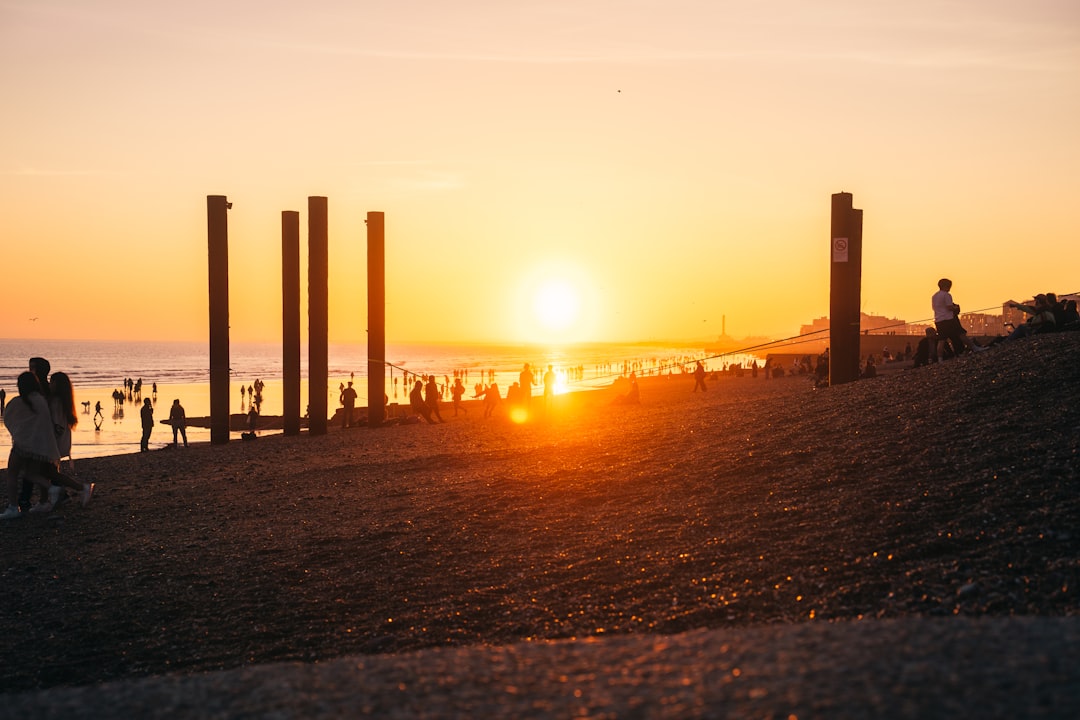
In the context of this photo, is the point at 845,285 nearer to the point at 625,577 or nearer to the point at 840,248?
the point at 840,248

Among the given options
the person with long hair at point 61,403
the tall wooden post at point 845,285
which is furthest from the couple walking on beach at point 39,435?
the tall wooden post at point 845,285

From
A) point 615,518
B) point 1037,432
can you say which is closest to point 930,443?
point 1037,432

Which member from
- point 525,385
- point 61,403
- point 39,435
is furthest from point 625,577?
point 525,385

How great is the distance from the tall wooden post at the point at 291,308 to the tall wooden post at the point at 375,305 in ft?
5.11

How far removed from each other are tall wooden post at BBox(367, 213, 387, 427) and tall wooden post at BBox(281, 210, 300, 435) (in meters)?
1.56

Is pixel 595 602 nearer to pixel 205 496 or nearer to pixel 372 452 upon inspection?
pixel 205 496

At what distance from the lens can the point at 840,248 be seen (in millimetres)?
15805

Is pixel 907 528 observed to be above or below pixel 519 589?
above

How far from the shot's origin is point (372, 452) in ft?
56.2

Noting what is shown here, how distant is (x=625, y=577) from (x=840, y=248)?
10.1m

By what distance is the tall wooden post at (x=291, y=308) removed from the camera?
21.2 metres

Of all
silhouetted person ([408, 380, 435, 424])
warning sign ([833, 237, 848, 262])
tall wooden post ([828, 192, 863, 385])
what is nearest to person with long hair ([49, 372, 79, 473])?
tall wooden post ([828, 192, 863, 385])

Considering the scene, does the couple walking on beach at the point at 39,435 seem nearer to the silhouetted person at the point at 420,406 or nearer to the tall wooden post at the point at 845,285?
the tall wooden post at the point at 845,285

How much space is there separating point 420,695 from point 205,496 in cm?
941
